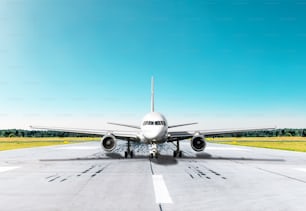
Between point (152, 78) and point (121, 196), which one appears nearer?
point (121, 196)

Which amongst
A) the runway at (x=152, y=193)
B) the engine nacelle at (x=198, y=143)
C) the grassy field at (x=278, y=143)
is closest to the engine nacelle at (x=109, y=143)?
the engine nacelle at (x=198, y=143)

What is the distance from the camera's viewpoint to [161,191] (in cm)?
830

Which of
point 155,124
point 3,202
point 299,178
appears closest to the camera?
point 3,202

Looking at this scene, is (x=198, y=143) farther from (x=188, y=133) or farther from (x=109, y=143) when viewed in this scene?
(x=109, y=143)

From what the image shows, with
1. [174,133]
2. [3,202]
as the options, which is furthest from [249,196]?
[174,133]

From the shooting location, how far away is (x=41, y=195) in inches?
307

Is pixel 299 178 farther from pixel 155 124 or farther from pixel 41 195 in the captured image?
pixel 41 195

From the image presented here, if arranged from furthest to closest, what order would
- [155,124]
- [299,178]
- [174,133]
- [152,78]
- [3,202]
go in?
[152,78]
[174,133]
[155,124]
[299,178]
[3,202]

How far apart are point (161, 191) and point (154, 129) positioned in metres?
9.30

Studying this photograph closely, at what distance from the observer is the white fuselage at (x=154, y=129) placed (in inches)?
683

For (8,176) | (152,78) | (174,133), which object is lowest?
(8,176)

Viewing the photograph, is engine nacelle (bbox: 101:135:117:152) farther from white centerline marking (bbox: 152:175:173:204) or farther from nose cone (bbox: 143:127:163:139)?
white centerline marking (bbox: 152:175:173:204)

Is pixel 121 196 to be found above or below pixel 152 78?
below

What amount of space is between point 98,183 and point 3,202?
3.54 metres
